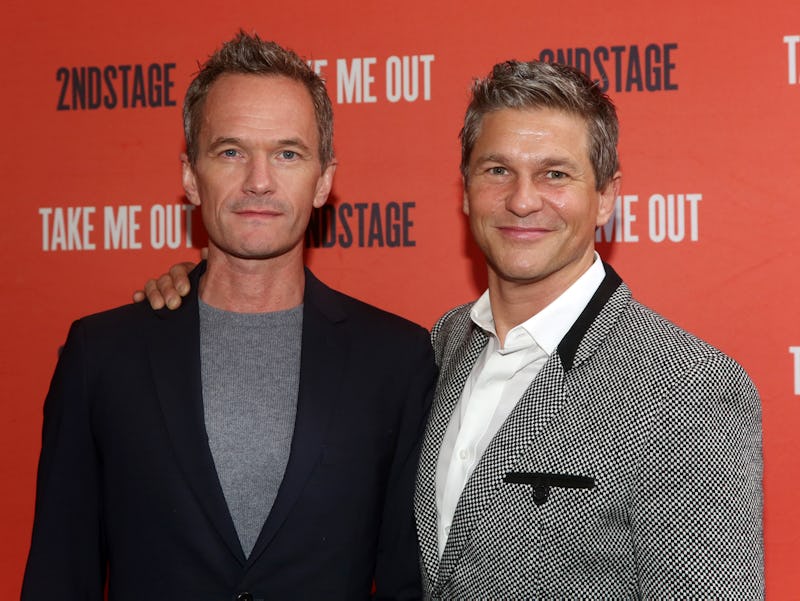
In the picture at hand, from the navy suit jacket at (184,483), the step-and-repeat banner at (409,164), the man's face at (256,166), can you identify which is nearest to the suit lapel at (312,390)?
the navy suit jacket at (184,483)

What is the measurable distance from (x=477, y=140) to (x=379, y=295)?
0.84 metres

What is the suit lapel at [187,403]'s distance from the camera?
165cm

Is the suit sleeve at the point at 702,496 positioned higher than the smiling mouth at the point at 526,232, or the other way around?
the smiling mouth at the point at 526,232

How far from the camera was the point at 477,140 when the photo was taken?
1.87 m

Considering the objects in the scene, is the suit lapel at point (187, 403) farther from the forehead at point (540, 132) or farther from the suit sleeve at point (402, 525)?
the forehead at point (540, 132)

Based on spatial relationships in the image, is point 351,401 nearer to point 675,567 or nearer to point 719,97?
point 675,567

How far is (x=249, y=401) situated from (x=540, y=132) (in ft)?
2.52

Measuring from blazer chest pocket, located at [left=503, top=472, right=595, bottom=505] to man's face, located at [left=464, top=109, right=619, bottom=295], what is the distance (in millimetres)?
396

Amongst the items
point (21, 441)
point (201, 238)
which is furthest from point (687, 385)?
point (21, 441)

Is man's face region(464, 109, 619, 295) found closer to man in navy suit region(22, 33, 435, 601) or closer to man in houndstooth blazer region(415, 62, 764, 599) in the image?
man in houndstooth blazer region(415, 62, 764, 599)

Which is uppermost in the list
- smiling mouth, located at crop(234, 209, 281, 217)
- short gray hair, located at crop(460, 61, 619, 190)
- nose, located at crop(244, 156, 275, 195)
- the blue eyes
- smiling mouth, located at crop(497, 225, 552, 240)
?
short gray hair, located at crop(460, 61, 619, 190)

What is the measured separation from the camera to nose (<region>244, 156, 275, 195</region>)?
5.89ft

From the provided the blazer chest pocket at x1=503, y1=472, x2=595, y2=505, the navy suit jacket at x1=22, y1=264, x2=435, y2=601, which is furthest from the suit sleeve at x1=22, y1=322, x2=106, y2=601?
the blazer chest pocket at x1=503, y1=472, x2=595, y2=505

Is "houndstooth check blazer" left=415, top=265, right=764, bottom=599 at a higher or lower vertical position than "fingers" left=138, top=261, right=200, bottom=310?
lower
